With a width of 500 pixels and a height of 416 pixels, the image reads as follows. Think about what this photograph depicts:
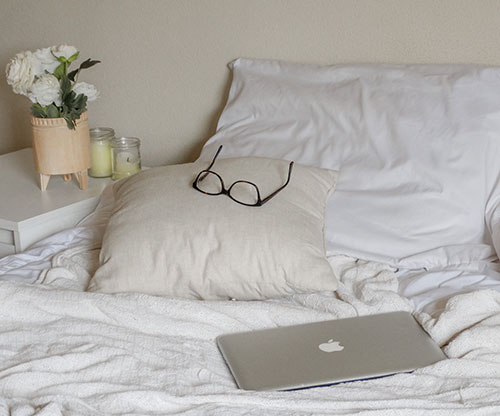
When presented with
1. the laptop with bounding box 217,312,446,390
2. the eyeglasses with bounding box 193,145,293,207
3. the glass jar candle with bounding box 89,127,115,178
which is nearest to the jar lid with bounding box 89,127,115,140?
the glass jar candle with bounding box 89,127,115,178

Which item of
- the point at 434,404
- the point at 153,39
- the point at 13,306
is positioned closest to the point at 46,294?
the point at 13,306

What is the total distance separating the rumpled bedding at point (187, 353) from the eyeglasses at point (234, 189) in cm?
21

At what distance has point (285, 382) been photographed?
1.08 meters

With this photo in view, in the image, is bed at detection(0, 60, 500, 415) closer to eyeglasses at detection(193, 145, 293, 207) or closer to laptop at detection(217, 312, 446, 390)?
laptop at detection(217, 312, 446, 390)

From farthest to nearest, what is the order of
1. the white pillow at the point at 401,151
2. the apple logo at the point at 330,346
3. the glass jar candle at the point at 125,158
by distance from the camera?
→ the glass jar candle at the point at 125,158, the white pillow at the point at 401,151, the apple logo at the point at 330,346

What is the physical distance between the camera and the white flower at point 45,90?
70.8 inches

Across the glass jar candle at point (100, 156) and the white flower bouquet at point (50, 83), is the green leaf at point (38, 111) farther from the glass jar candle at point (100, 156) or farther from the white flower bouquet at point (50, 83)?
the glass jar candle at point (100, 156)

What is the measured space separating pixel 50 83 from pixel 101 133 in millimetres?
333

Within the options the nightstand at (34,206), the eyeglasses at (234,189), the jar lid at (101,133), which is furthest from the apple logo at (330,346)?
the jar lid at (101,133)

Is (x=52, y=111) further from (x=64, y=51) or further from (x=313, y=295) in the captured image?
(x=313, y=295)

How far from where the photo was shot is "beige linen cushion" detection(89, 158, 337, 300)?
1324 mm

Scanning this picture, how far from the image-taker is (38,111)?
1.87 meters

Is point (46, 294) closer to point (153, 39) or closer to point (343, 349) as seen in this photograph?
point (343, 349)

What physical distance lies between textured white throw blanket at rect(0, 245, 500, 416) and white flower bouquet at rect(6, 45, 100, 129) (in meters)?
0.57
